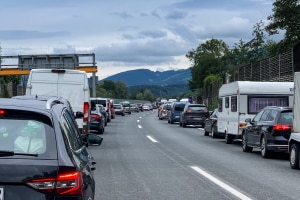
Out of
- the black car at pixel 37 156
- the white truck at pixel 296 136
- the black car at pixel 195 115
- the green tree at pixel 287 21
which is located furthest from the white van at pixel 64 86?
the green tree at pixel 287 21

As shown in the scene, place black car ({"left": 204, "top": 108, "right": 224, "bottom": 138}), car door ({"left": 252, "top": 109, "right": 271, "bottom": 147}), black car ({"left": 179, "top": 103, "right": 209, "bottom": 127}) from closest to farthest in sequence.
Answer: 1. car door ({"left": 252, "top": 109, "right": 271, "bottom": 147})
2. black car ({"left": 204, "top": 108, "right": 224, "bottom": 138})
3. black car ({"left": 179, "top": 103, "right": 209, "bottom": 127})

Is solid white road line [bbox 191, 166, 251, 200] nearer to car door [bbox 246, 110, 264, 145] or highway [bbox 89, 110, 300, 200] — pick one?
highway [bbox 89, 110, 300, 200]

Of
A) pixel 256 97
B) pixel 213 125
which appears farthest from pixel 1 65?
pixel 256 97

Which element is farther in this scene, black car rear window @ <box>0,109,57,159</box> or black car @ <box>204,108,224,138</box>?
black car @ <box>204,108,224,138</box>

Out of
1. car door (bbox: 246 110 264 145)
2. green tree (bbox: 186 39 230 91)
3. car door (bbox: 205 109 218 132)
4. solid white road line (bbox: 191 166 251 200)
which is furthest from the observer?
green tree (bbox: 186 39 230 91)

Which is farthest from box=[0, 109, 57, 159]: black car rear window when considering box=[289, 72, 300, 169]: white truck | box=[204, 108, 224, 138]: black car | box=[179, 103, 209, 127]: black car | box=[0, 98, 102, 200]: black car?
box=[179, 103, 209, 127]: black car

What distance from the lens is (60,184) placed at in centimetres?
503

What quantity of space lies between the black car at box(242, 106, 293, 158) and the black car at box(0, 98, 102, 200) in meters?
12.8

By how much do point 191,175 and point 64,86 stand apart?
898 centimetres

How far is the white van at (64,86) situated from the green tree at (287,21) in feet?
114

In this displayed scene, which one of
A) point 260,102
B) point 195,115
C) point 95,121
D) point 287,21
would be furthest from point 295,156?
point 287,21

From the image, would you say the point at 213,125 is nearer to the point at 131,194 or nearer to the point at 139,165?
the point at 139,165

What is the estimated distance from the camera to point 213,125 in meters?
29.0

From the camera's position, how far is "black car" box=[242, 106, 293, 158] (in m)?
17.9
